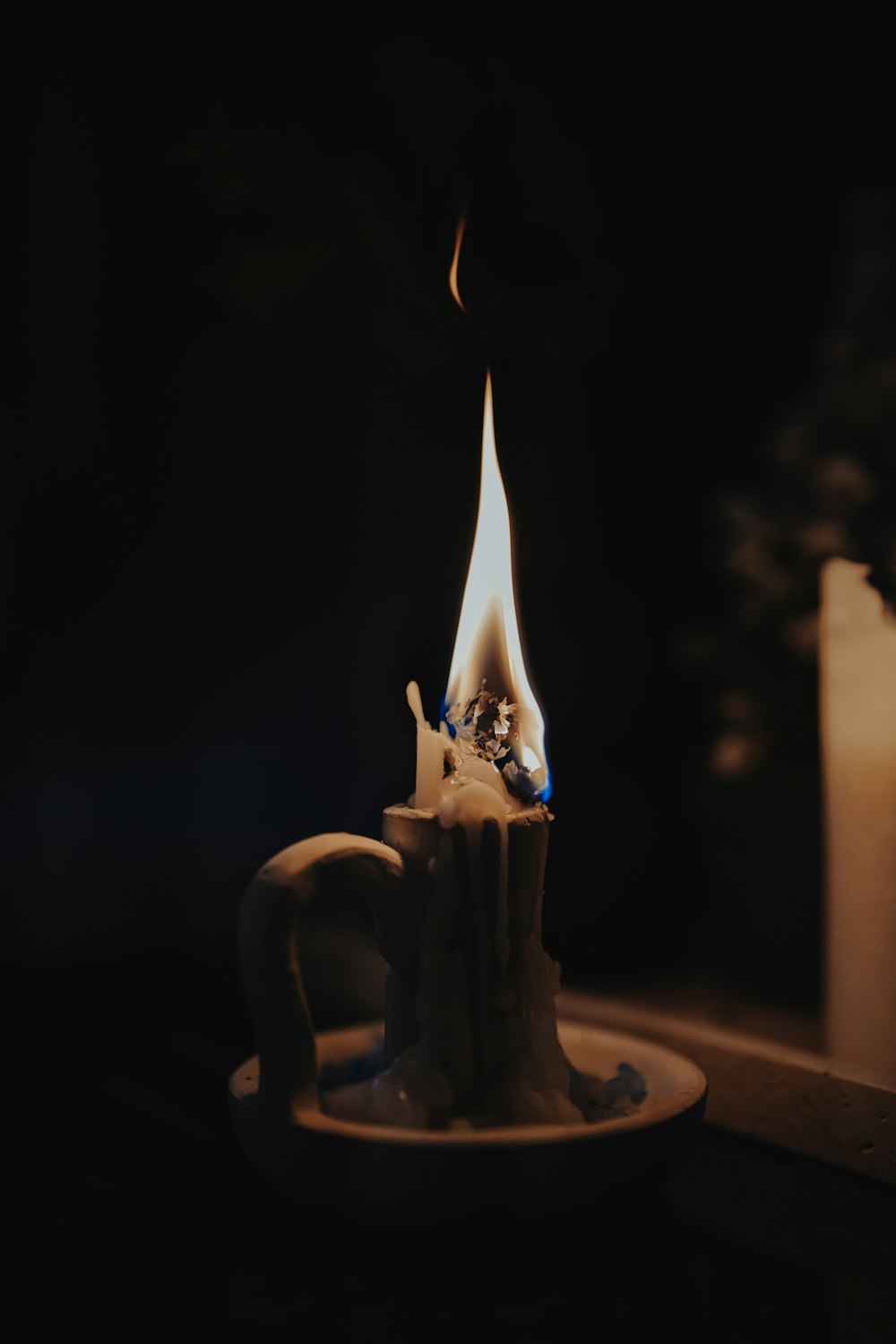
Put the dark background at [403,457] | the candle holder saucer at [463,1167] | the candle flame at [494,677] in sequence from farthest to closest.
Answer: the dark background at [403,457] < the candle flame at [494,677] < the candle holder saucer at [463,1167]

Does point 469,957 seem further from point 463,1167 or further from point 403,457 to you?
point 403,457

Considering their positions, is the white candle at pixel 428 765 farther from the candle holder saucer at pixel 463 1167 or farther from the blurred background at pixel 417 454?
the blurred background at pixel 417 454

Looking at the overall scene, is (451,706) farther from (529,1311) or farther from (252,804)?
(252,804)

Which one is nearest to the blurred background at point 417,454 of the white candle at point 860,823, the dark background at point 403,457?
the dark background at point 403,457

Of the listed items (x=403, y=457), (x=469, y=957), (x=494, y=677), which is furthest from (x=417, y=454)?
(x=469, y=957)

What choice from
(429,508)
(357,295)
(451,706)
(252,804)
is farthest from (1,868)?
(451,706)

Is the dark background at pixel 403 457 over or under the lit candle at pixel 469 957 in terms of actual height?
over
